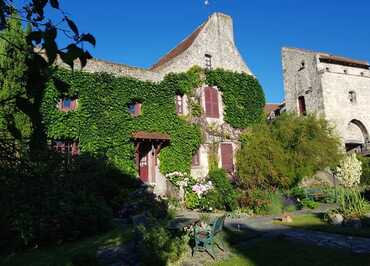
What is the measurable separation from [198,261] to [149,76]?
14866 mm

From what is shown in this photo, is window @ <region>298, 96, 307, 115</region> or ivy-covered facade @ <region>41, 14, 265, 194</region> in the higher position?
window @ <region>298, 96, 307, 115</region>

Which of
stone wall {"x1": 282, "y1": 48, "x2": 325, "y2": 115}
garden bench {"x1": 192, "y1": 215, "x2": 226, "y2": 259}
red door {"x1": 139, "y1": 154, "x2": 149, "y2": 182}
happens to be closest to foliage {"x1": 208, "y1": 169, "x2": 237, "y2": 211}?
red door {"x1": 139, "y1": 154, "x2": 149, "y2": 182}

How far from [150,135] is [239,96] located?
735 centimetres

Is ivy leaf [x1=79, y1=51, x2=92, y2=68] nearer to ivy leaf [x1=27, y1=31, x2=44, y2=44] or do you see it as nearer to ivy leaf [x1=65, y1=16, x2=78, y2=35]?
ivy leaf [x1=65, y1=16, x2=78, y2=35]

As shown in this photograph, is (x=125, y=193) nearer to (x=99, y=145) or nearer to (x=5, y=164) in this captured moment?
A: (x=99, y=145)

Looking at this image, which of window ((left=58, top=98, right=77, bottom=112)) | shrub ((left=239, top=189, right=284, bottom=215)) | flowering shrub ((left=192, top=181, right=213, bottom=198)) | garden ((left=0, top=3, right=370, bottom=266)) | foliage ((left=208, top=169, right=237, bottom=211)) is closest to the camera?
garden ((left=0, top=3, right=370, bottom=266))

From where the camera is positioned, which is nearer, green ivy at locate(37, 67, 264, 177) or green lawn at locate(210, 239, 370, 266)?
green lawn at locate(210, 239, 370, 266)

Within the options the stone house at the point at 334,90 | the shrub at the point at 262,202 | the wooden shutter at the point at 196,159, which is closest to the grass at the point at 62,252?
the shrub at the point at 262,202

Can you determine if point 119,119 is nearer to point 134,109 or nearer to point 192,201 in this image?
point 134,109

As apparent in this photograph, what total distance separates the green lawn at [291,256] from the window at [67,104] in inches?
492

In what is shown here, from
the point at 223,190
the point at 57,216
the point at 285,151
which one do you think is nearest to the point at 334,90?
the point at 285,151

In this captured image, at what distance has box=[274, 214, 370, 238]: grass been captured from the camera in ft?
35.3

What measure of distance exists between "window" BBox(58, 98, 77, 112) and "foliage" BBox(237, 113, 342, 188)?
9.99 m

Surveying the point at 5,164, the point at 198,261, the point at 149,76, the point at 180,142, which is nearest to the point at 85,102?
the point at 149,76
